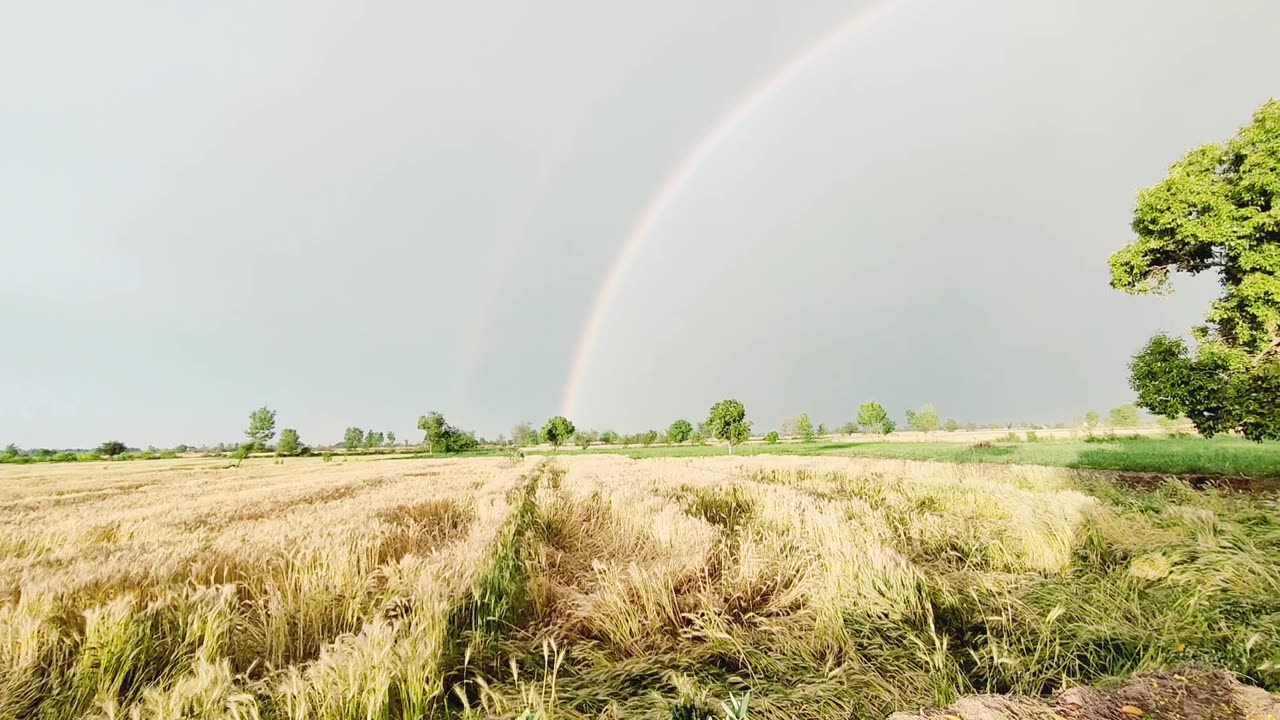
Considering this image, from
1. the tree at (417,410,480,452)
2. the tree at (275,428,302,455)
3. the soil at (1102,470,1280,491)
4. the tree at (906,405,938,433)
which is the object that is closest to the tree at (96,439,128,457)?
the tree at (275,428,302,455)

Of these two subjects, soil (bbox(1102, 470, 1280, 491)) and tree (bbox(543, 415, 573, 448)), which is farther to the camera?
tree (bbox(543, 415, 573, 448))

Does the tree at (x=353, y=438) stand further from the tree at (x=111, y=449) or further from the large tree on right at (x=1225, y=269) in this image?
the large tree on right at (x=1225, y=269)

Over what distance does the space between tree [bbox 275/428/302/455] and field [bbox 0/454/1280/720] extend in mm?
115621

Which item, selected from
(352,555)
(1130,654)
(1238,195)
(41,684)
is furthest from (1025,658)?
(1238,195)

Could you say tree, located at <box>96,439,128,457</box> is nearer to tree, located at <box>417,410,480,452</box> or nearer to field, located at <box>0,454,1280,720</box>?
tree, located at <box>417,410,480,452</box>

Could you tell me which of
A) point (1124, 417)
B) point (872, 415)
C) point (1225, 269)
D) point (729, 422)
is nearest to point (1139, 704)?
point (1225, 269)

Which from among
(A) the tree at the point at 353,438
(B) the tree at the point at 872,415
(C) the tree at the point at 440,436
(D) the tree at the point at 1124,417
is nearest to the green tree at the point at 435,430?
(C) the tree at the point at 440,436

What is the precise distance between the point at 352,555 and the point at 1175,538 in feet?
32.6

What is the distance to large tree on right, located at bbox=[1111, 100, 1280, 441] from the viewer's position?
10.7 metres

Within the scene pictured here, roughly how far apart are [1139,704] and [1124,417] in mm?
150037

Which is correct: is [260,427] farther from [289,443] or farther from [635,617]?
[635,617]

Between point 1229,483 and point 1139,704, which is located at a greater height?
point 1139,704

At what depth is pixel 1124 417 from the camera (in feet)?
341

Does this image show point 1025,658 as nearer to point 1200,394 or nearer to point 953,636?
point 953,636
